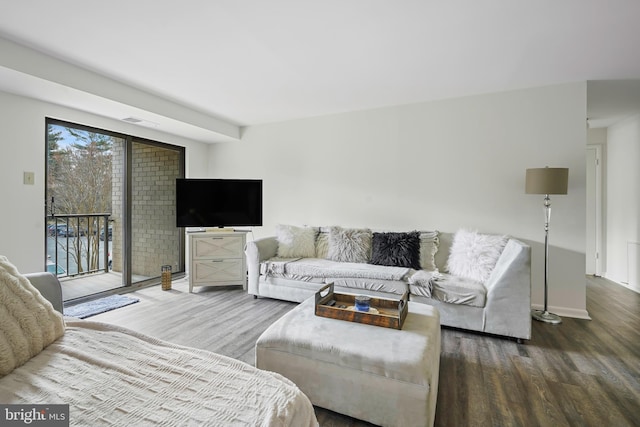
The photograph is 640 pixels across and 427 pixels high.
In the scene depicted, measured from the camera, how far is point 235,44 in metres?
2.39

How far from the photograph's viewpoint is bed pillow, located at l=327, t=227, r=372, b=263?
3576mm

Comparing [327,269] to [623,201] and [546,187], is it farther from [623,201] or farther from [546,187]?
[623,201]

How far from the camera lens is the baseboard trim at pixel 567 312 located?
306cm

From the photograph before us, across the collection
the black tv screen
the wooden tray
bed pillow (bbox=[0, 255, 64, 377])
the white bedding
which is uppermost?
the black tv screen

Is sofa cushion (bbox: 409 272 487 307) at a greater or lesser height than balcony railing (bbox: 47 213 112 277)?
lesser

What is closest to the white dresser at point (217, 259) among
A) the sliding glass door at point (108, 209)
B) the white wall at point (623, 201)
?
the sliding glass door at point (108, 209)

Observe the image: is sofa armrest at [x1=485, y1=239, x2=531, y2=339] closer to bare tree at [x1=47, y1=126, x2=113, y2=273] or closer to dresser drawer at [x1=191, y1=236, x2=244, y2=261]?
dresser drawer at [x1=191, y1=236, x2=244, y2=261]

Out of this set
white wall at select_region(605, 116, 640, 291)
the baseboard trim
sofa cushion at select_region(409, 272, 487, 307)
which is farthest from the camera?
white wall at select_region(605, 116, 640, 291)

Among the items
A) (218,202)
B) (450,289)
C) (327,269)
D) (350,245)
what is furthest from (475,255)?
(218,202)

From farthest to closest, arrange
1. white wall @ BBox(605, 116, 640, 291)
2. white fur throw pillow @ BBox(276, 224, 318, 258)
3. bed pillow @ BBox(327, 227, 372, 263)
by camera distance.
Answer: white wall @ BBox(605, 116, 640, 291), white fur throw pillow @ BBox(276, 224, 318, 258), bed pillow @ BBox(327, 227, 372, 263)

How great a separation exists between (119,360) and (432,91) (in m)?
3.57

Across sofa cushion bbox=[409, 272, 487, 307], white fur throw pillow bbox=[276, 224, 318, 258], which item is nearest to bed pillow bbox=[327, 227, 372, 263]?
white fur throw pillow bbox=[276, 224, 318, 258]

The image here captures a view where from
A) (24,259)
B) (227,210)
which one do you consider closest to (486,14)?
(227,210)

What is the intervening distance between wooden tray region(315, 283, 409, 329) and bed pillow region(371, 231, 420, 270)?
1162 millimetres
